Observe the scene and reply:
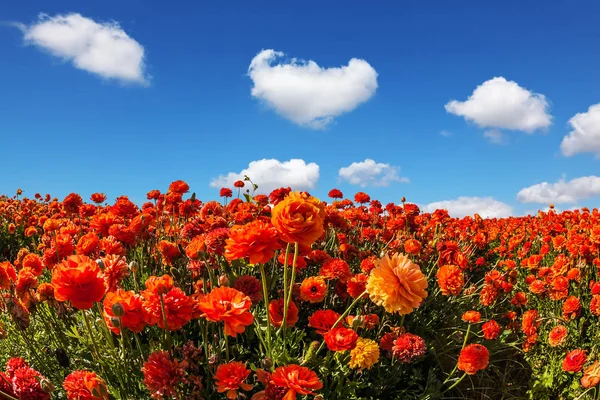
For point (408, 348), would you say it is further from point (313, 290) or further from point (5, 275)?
point (5, 275)

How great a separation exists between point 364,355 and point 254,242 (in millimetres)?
889

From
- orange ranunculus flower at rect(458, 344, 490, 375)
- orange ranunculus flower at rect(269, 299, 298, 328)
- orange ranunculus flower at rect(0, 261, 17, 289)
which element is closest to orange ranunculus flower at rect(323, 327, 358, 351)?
orange ranunculus flower at rect(269, 299, 298, 328)

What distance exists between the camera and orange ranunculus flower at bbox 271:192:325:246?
181 centimetres

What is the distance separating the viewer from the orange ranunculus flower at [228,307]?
184 centimetres

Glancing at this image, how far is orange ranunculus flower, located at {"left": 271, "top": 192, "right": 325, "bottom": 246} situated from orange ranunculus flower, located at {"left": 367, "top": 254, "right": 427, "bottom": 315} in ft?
1.00

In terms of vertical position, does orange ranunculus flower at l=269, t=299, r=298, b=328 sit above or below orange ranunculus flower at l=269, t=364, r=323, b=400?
above

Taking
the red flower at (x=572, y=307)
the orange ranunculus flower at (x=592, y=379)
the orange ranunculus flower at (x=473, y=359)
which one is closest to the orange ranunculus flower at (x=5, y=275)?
the orange ranunculus flower at (x=473, y=359)

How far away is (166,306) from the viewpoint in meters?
1.95

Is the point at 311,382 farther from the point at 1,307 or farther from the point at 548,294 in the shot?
the point at 548,294

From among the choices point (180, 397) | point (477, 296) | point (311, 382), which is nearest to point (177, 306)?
point (180, 397)

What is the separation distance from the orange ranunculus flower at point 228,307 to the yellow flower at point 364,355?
2.46ft

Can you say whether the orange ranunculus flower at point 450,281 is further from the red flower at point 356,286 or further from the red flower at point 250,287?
the red flower at point 250,287

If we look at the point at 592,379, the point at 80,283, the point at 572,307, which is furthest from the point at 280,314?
the point at 572,307

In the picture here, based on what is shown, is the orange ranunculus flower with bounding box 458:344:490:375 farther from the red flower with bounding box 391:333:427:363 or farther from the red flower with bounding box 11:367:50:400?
the red flower with bounding box 11:367:50:400
